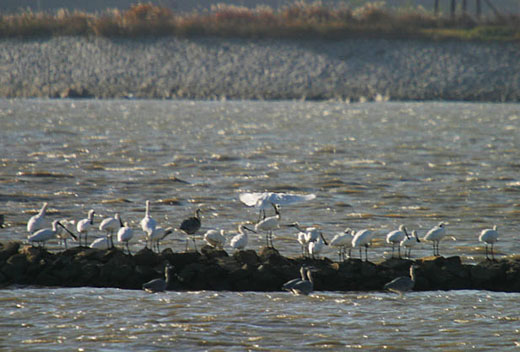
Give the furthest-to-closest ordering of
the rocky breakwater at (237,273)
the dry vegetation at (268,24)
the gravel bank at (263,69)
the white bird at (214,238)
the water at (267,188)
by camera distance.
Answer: the dry vegetation at (268,24), the gravel bank at (263,69), the white bird at (214,238), the rocky breakwater at (237,273), the water at (267,188)

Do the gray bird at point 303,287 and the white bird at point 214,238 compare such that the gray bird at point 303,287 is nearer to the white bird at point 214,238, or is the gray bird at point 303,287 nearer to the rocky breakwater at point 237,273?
the rocky breakwater at point 237,273

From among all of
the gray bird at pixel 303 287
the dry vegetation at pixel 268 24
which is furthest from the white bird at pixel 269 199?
the dry vegetation at pixel 268 24

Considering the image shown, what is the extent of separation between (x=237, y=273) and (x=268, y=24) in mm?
54858

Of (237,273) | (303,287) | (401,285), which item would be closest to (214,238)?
(237,273)

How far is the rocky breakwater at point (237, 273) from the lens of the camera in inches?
588

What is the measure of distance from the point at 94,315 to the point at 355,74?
165ft

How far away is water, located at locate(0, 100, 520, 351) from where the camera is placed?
1282 cm

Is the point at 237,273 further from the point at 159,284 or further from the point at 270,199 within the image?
the point at 270,199

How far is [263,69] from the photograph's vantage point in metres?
63.7

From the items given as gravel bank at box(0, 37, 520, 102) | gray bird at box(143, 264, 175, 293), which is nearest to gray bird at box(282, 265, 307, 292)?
gray bird at box(143, 264, 175, 293)

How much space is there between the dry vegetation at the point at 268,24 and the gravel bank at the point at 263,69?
99cm

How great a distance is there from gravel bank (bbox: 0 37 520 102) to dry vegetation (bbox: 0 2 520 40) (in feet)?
3.26

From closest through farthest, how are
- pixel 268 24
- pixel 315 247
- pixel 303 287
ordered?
pixel 303 287
pixel 315 247
pixel 268 24

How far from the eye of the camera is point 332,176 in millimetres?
29031
